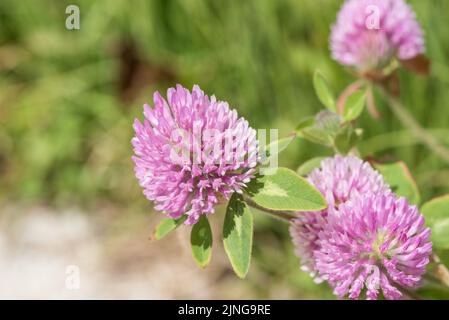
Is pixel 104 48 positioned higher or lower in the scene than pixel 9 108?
higher

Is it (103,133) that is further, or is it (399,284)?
(103,133)

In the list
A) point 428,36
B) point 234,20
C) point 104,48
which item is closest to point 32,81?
point 104,48

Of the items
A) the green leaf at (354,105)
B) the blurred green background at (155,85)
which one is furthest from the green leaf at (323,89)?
the blurred green background at (155,85)

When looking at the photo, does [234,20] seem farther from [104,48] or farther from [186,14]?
[104,48]

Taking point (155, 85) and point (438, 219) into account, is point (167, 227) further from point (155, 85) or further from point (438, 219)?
point (155, 85)

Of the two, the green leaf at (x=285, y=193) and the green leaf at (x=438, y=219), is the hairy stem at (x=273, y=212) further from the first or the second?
the green leaf at (x=438, y=219)

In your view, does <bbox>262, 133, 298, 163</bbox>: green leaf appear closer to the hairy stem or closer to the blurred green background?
the hairy stem

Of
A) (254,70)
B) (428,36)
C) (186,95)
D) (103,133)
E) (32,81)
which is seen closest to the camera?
(186,95)
